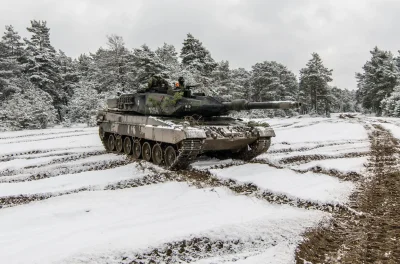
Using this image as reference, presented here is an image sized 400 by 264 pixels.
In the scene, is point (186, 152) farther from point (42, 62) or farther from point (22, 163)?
point (42, 62)

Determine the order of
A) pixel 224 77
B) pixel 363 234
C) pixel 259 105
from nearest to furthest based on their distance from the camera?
pixel 363 234
pixel 259 105
pixel 224 77

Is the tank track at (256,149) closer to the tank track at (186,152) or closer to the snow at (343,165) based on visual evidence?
the snow at (343,165)

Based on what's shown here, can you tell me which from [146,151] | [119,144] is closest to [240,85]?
[119,144]

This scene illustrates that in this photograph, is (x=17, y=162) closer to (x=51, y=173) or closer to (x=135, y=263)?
(x=51, y=173)

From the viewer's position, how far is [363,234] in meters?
4.59

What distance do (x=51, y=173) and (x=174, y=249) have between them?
6.67m

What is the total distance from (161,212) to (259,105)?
17.7 feet

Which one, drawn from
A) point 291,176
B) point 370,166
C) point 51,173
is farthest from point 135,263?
point 370,166

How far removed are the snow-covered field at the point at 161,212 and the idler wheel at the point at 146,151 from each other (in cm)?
106

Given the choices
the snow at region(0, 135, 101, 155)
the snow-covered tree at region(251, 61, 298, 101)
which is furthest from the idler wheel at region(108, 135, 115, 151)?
the snow-covered tree at region(251, 61, 298, 101)

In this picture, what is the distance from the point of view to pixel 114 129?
44.0 ft

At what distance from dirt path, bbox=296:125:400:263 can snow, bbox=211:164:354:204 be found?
0.35m

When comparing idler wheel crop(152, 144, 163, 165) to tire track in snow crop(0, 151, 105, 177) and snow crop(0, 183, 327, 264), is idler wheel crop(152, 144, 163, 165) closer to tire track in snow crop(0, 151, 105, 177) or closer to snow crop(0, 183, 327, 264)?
tire track in snow crop(0, 151, 105, 177)

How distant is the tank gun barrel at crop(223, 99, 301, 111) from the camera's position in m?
8.88
